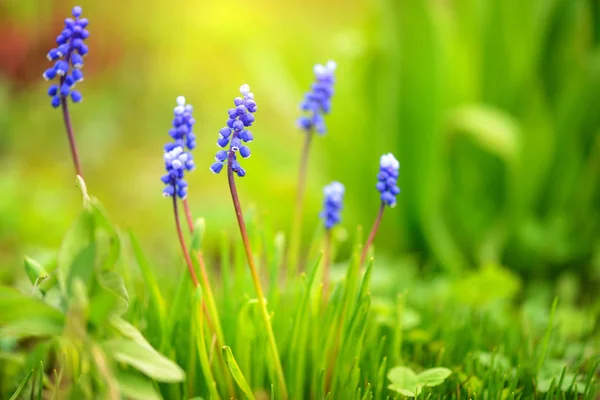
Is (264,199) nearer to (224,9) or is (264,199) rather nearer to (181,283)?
(181,283)

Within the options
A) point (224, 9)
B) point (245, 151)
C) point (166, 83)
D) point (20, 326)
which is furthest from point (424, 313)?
point (224, 9)

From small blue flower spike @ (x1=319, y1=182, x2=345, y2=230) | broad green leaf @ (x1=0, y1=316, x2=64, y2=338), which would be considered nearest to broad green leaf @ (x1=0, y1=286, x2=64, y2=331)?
broad green leaf @ (x1=0, y1=316, x2=64, y2=338)

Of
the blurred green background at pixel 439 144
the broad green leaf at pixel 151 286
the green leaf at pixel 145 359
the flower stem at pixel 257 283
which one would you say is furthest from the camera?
the blurred green background at pixel 439 144

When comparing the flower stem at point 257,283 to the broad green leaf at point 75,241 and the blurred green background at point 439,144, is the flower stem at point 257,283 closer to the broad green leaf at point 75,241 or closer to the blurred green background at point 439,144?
the broad green leaf at point 75,241

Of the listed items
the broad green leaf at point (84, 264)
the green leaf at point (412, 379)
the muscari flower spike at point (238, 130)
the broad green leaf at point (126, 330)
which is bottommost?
the green leaf at point (412, 379)

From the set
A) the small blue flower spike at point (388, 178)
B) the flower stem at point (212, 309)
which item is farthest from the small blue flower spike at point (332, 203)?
the flower stem at point (212, 309)

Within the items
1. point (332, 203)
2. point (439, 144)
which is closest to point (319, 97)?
point (332, 203)
